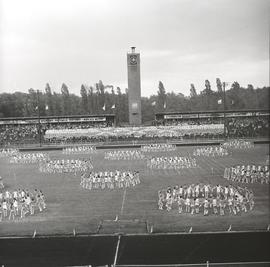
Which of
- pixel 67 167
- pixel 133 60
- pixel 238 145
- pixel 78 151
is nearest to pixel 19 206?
pixel 67 167

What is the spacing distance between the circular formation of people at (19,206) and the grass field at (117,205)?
2.01 feet

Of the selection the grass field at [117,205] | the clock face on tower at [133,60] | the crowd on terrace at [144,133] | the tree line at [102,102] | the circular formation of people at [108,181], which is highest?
the clock face on tower at [133,60]

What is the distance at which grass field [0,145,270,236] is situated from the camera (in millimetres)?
21203

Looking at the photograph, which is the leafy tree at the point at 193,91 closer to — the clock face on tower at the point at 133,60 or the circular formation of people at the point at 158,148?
the clock face on tower at the point at 133,60

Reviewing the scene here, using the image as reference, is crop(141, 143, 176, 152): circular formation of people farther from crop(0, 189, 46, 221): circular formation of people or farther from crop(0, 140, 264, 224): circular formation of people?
crop(0, 189, 46, 221): circular formation of people

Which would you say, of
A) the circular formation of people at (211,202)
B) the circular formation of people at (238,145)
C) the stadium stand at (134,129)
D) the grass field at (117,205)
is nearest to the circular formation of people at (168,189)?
the circular formation of people at (211,202)

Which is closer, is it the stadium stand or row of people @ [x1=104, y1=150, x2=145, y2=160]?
row of people @ [x1=104, y1=150, x2=145, y2=160]

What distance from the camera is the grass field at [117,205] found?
21203 mm

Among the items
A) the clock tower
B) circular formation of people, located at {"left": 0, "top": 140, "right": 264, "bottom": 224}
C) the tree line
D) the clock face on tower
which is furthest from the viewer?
the tree line

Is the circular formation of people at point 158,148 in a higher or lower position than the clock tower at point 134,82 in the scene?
lower

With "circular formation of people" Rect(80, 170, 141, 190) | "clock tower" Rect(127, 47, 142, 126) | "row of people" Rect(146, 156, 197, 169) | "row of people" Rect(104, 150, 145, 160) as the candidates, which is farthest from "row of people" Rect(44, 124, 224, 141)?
"circular formation of people" Rect(80, 170, 141, 190)

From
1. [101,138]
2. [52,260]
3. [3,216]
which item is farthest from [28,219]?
[101,138]

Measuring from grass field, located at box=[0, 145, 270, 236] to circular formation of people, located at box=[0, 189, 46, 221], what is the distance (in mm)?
613

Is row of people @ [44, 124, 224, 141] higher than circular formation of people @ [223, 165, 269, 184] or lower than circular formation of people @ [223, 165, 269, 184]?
higher
